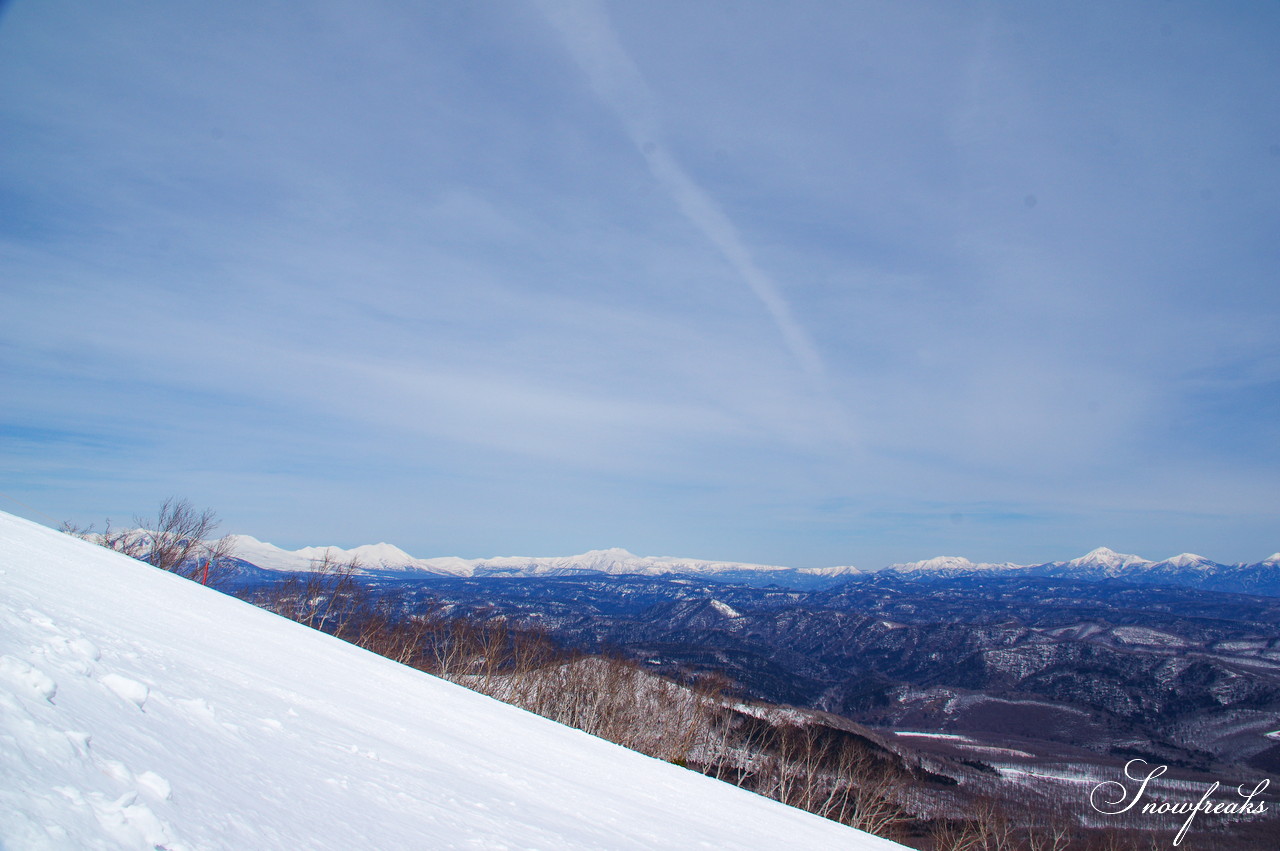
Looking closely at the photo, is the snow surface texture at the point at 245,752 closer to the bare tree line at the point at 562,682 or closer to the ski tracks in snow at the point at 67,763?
the ski tracks in snow at the point at 67,763

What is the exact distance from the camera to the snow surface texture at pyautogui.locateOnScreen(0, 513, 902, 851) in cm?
286

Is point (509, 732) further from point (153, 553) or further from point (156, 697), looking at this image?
point (153, 553)

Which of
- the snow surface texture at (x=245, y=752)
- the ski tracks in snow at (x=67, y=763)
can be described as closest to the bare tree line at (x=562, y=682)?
the snow surface texture at (x=245, y=752)

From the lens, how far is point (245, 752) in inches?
167

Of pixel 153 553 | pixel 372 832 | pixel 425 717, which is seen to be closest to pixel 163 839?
pixel 372 832

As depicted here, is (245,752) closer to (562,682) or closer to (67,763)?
(67,763)

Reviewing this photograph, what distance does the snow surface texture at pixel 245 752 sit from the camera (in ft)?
9.39

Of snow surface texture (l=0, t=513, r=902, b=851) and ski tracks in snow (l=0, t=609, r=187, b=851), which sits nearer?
ski tracks in snow (l=0, t=609, r=187, b=851)

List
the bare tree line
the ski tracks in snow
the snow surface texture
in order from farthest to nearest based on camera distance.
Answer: the bare tree line
the snow surface texture
the ski tracks in snow

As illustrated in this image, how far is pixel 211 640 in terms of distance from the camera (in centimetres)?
780

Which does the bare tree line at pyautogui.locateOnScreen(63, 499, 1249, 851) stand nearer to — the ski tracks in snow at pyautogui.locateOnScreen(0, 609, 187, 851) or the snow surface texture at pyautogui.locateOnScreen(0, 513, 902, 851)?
the snow surface texture at pyautogui.locateOnScreen(0, 513, 902, 851)

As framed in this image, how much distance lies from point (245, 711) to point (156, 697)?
0.95m

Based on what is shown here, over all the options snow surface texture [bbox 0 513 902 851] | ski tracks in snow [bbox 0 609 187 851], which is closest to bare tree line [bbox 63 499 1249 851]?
snow surface texture [bbox 0 513 902 851]

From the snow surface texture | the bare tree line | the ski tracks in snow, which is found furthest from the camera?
the bare tree line
